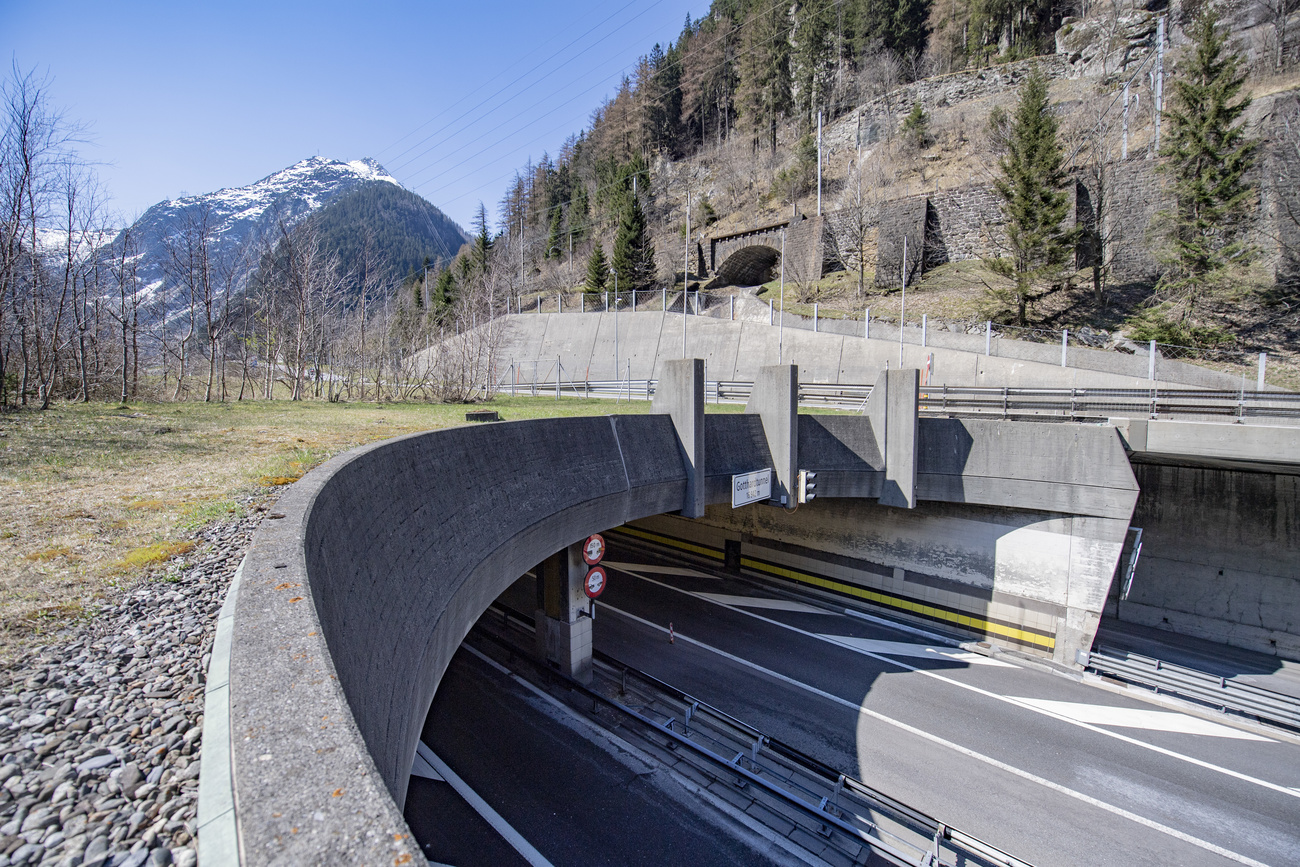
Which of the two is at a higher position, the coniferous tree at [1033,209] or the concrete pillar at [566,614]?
the coniferous tree at [1033,209]

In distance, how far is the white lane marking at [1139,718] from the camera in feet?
38.5

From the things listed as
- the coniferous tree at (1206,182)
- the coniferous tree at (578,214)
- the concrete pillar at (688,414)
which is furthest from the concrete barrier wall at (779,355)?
the coniferous tree at (578,214)

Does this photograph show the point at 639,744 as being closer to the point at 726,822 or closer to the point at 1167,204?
the point at 726,822

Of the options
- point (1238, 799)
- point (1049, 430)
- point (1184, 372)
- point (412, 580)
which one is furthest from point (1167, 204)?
point (412, 580)

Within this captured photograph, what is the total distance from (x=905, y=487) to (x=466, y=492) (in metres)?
12.4

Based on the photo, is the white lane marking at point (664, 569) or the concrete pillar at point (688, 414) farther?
the white lane marking at point (664, 569)

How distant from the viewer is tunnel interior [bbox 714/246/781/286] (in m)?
50.9

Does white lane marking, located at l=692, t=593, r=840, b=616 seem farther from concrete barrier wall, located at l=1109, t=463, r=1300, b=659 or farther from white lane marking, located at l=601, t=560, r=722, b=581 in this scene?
concrete barrier wall, located at l=1109, t=463, r=1300, b=659

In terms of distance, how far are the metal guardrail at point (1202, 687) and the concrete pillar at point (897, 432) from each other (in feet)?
19.7

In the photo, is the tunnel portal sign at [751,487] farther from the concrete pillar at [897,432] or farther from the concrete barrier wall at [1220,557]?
the concrete barrier wall at [1220,557]

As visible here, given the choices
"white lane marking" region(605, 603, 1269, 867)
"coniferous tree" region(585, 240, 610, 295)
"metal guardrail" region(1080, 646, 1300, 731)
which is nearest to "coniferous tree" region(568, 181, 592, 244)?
"coniferous tree" region(585, 240, 610, 295)

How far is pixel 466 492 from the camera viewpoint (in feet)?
25.9

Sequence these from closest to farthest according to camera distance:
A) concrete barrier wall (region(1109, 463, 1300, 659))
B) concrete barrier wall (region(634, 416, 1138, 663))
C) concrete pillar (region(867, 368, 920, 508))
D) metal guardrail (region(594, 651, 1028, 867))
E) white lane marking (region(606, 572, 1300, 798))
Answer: metal guardrail (region(594, 651, 1028, 867)), white lane marking (region(606, 572, 1300, 798)), concrete barrier wall (region(634, 416, 1138, 663)), concrete barrier wall (region(1109, 463, 1300, 659)), concrete pillar (region(867, 368, 920, 508))

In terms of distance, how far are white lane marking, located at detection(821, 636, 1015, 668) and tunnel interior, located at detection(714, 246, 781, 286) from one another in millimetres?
41959
